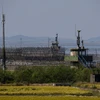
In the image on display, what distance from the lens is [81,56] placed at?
82.2m

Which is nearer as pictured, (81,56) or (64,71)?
(64,71)

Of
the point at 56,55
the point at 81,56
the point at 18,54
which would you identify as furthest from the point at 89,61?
the point at 18,54

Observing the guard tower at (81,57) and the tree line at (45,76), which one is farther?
the guard tower at (81,57)

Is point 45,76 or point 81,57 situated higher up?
point 81,57

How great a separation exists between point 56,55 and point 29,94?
70998 millimetres

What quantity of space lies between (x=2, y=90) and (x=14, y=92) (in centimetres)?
311

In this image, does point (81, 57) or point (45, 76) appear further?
point (81, 57)

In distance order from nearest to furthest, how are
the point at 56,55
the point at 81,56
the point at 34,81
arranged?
the point at 34,81 → the point at 81,56 → the point at 56,55

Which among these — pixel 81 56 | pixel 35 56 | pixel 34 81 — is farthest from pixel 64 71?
pixel 35 56

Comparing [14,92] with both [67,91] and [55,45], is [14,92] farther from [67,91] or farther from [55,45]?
[55,45]

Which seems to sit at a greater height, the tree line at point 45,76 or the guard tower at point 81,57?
the guard tower at point 81,57

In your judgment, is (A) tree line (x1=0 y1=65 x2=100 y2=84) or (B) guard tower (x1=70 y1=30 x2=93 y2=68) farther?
(B) guard tower (x1=70 y1=30 x2=93 y2=68)

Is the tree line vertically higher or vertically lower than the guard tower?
lower

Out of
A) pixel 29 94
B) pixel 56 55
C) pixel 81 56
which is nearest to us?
pixel 29 94
